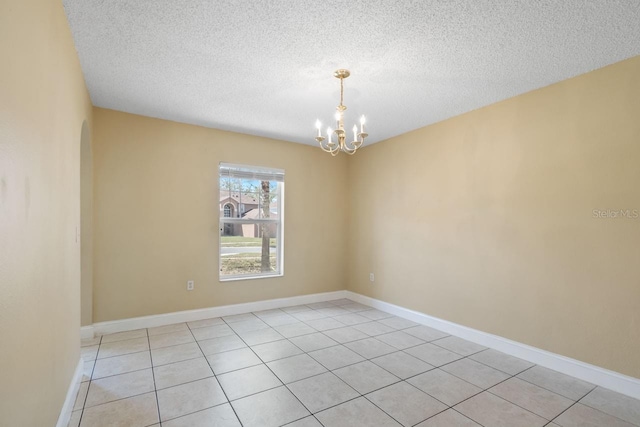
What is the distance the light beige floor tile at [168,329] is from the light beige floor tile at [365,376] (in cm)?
200

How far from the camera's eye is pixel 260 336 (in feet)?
11.2

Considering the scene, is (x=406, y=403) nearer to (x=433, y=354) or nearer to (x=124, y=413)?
(x=433, y=354)

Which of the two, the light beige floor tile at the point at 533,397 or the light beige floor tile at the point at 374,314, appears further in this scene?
the light beige floor tile at the point at 374,314

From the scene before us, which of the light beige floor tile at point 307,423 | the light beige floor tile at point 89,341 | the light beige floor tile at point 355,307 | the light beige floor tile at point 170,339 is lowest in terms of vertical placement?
the light beige floor tile at point 355,307

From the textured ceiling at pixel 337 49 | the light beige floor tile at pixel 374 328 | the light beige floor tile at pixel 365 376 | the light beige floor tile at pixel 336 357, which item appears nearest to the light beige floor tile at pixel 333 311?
the light beige floor tile at pixel 374 328

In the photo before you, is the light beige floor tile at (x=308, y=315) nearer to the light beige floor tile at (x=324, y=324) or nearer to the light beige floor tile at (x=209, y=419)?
the light beige floor tile at (x=324, y=324)

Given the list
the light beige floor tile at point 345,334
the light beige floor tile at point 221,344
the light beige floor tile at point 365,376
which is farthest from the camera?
the light beige floor tile at point 345,334

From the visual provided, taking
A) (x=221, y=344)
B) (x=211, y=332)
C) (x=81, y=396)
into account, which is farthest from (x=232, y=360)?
(x=81, y=396)

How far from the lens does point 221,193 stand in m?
4.23

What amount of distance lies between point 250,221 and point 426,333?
8.97 feet

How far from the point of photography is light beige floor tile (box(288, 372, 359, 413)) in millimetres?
2189

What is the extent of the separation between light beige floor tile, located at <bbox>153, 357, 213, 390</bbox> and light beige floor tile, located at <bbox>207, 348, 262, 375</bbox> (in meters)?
0.07

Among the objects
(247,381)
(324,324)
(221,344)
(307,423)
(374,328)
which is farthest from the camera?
(324,324)

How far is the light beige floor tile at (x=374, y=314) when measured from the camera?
4.17 meters
